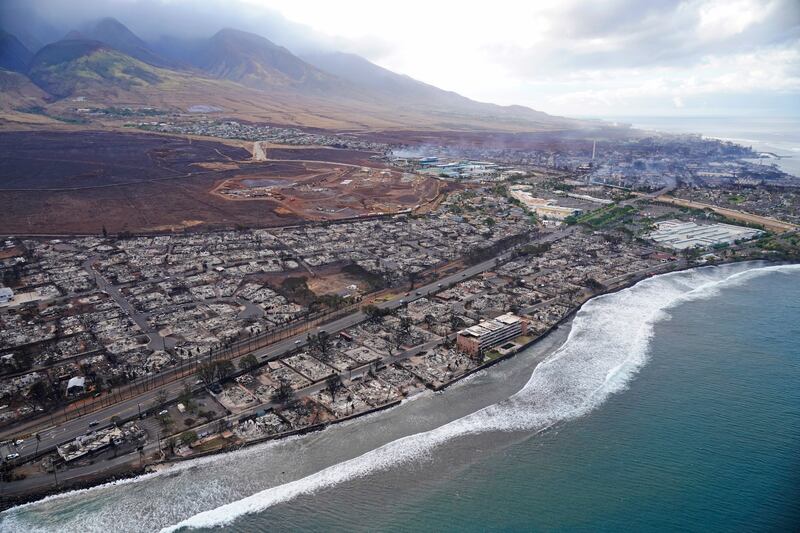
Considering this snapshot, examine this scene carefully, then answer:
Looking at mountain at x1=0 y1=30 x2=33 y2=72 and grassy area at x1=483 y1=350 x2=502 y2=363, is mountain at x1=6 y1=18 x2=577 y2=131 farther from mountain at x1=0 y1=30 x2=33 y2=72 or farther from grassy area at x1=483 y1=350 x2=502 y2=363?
grassy area at x1=483 y1=350 x2=502 y2=363

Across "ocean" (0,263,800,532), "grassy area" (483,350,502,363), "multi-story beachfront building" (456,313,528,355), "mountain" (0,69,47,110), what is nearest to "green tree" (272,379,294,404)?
"ocean" (0,263,800,532)

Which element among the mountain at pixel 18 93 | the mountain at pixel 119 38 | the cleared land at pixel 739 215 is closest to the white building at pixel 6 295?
the cleared land at pixel 739 215

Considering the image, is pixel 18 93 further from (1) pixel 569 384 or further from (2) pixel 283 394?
(1) pixel 569 384

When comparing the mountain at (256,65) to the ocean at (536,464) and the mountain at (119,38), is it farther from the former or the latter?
the ocean at (536,464)

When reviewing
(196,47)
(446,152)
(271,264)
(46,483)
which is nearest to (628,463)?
(46,483)

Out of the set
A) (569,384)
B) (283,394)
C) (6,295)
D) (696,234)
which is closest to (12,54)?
(6,295)

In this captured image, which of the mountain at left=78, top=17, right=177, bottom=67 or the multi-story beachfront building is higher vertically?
the mountain at left=78, top=17, right=177, bottom=67
